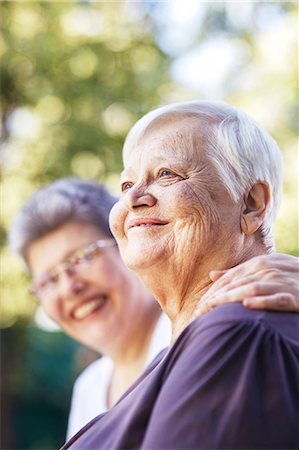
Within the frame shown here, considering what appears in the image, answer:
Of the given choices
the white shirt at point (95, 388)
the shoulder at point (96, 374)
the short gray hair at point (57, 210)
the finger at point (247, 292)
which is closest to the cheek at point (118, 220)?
the finger at point (247, 292)

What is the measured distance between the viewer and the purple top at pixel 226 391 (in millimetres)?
1230

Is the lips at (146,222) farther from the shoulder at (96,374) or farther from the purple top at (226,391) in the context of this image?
the shoulder at (96,374)

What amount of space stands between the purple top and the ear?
37 centimetres

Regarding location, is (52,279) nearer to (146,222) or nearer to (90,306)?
(90,306)

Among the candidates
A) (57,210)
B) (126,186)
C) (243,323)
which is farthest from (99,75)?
(243,323)

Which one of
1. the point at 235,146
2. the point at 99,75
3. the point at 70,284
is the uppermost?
the point at 99,75

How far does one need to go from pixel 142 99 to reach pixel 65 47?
41.2 inches

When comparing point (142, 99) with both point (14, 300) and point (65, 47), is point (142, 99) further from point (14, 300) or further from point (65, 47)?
point (14, 300)

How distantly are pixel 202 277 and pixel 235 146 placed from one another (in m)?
0.31

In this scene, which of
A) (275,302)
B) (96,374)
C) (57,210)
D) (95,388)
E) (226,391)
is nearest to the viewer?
(226,391)

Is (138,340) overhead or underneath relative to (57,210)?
underneath

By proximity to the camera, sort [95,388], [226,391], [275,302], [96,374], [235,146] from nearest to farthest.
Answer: [226,391] → [275,302] → [235,146] → [95,388] → [96,374]

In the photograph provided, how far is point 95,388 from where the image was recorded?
312 centimetres

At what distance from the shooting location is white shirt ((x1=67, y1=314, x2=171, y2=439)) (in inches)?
114
